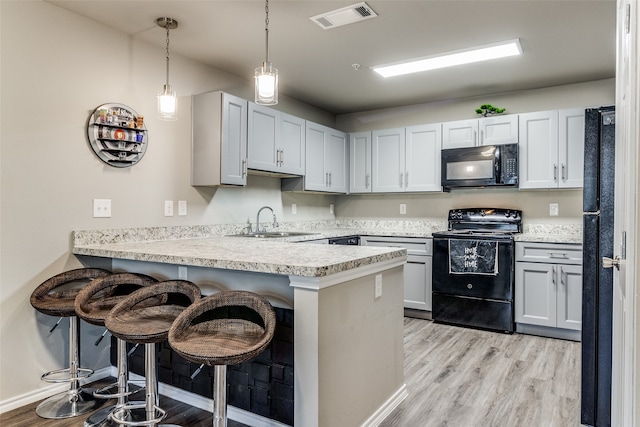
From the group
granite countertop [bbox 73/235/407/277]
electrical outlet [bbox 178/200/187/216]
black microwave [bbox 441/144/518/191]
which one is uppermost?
black microwave [bbox 441/144/518/191]

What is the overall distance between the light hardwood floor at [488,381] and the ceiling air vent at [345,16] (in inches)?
95.8

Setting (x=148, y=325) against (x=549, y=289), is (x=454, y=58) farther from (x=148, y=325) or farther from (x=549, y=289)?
(x=148, y=325)

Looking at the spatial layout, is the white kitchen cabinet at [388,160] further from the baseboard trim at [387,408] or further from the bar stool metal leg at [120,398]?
the bar stool metal leg at [120,398]

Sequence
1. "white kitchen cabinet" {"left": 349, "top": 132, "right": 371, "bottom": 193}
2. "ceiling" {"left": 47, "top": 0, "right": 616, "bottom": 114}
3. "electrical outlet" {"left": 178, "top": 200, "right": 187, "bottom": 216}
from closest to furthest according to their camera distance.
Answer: "ceiling" {"left": 47, "top": 0, "right": 616, "bottom": 114}
"electrical outlet" {"left": 178, "top": 200, "right": 187, "bottom": 216}
"white kitchen cabinet" {"left": 349, "top": 132, "right": 371, "bottom": 193}

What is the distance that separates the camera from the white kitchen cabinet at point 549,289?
3.53 metres

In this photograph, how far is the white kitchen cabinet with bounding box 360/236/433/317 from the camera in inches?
166

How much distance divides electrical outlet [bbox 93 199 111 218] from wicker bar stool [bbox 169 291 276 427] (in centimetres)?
147

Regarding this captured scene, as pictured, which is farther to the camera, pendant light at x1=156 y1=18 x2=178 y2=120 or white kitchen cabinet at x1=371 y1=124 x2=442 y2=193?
white kitchen cabinet at x1=371 y1=124 x2=442 y2=193

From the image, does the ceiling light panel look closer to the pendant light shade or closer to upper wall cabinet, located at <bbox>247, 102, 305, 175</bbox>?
upper wall cabinet, located at <bbox>247, 102, 305, 175</bbox>

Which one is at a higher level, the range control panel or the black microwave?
the black microwave

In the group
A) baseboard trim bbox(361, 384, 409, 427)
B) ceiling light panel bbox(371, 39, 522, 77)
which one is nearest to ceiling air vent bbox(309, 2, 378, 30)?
ceiling light panel bbox(371, 39, 522, 77)

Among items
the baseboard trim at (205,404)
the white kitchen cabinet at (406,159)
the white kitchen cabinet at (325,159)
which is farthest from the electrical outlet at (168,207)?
the white kitchen cabinet at (406,159)

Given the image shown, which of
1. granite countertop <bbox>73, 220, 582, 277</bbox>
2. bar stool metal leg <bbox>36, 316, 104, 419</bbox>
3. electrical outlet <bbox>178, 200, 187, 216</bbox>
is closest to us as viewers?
granite countertop <bbox>73, 220, 582, 277</bbox>

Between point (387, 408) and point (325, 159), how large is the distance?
2.97 metres
